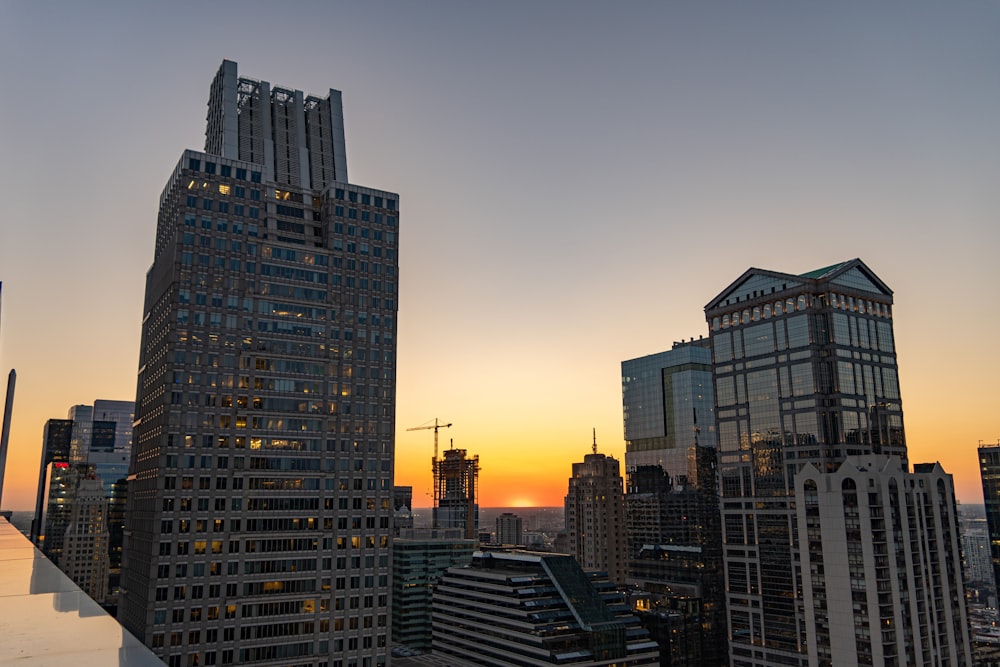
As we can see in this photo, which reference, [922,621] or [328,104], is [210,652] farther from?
[922,621]

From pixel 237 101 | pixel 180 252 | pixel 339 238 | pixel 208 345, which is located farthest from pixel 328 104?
pixel 208 345

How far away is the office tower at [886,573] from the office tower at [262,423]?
98.3 meters

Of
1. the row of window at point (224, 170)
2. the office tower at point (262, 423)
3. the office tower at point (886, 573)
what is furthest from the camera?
the office tower at point (886, 573)

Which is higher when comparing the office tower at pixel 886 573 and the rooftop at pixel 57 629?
the rooftop at pixel 57 629

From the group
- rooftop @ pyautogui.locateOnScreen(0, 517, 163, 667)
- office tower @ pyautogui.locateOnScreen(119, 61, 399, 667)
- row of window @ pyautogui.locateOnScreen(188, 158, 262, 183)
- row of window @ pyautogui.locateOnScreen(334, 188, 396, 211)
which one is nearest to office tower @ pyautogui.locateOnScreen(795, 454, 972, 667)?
office tower @ pyautogui.locateOnScreen(119, 61, 399, 667)

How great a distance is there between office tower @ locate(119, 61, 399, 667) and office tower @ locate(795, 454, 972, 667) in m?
98.3

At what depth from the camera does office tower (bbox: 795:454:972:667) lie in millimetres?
152125

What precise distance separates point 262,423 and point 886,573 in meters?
134

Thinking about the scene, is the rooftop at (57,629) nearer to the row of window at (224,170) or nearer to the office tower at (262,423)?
the office tower at (262,423)

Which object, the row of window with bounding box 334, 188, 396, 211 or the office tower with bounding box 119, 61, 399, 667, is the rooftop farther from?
the row of window with bounding box 334, 188, 396, 211

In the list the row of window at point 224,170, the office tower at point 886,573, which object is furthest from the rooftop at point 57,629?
the office tower at point 886,573

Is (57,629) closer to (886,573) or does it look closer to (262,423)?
(262,423)

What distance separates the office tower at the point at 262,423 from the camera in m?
131

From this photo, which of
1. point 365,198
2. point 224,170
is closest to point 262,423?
point 224,170
